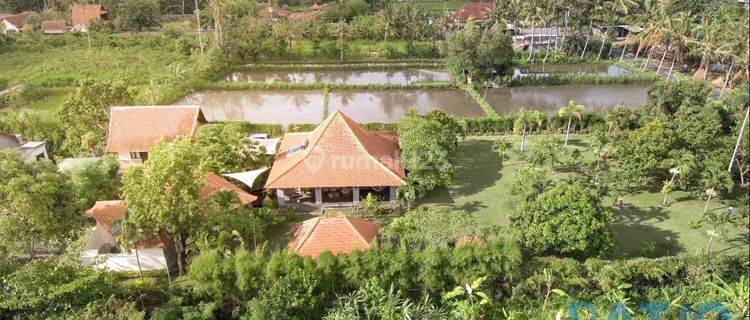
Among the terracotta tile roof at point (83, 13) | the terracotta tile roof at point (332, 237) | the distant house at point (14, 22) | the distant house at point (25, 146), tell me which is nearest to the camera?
the terracotta tile roof at point (332, 237)

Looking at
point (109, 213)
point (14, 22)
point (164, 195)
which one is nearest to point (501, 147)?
point (164, 195)

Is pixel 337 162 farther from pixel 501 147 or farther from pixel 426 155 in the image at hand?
pixel 501 147

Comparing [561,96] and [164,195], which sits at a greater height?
[561,96]

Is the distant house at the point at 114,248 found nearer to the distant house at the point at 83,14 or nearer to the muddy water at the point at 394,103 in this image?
the muddy water at the point at 394,103

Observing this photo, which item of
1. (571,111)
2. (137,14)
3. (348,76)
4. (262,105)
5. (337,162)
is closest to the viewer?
(337,162)

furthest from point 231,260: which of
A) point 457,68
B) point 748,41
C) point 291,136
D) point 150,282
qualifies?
point 457,68

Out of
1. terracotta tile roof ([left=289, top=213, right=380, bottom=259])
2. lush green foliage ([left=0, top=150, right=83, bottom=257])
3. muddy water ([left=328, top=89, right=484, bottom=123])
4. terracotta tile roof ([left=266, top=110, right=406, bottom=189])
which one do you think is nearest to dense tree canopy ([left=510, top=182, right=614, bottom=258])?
terracotta tile roof ([left=289, top=213, right=380, bottom=259])

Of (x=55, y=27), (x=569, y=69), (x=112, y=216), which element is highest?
(x=55, y=27)

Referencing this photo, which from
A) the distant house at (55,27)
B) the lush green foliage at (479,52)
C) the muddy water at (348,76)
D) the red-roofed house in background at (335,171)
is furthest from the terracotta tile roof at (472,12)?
the distant house at (55,27)
